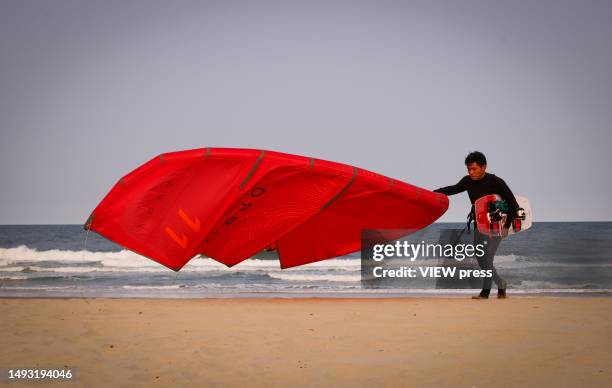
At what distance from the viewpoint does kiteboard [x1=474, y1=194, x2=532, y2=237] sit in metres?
6.27

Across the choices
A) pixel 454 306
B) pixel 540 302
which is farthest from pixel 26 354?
pixel 540 302

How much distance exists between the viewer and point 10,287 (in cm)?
1238

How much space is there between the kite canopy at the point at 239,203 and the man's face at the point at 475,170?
609mm

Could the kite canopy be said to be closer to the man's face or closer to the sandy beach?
the man's face

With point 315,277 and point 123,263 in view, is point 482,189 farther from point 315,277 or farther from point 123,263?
point 123,263

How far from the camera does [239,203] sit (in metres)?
5.18

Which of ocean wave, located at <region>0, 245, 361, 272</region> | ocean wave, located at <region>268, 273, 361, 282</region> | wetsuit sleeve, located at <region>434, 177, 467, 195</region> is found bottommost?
ocean wave, located at <region>268, 273, 361, 282</region>

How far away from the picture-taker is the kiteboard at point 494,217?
6273mm

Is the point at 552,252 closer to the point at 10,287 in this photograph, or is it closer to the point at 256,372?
the point at 10,287

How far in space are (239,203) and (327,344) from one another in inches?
60.8

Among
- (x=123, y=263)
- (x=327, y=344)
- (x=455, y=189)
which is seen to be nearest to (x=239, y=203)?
(x=327, y=344)

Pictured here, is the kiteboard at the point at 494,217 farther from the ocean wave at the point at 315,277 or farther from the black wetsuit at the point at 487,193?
the ocean wave at the point at 315,277

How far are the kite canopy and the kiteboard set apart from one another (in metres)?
0.57

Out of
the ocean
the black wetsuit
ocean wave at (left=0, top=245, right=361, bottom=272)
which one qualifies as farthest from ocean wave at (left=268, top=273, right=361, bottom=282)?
the black wetsuit
